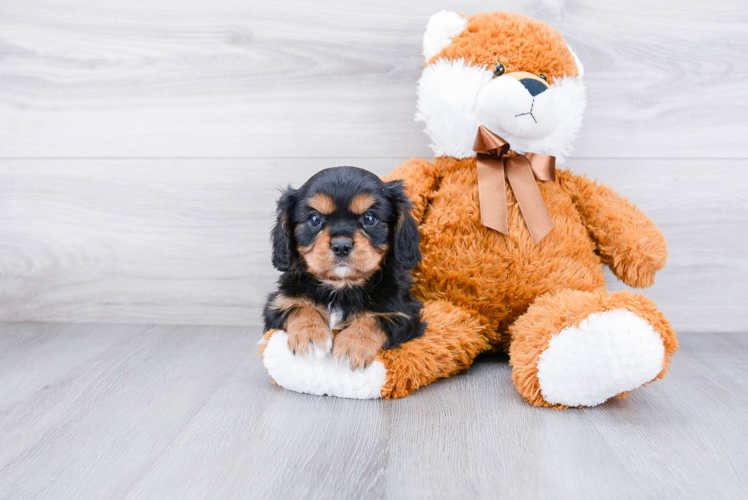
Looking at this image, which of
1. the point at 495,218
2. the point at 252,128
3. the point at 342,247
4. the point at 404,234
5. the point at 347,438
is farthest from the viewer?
the point at 252,128

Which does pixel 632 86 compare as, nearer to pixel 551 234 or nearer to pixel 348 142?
pixel 551 234

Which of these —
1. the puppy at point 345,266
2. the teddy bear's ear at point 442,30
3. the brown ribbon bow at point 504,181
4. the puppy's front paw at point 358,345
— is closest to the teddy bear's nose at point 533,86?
the brown ribbon bow at point 504,181

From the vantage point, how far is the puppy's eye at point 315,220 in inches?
53.2

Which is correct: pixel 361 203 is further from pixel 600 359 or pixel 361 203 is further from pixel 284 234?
pixel 600 359

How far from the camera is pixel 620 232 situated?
1605mm

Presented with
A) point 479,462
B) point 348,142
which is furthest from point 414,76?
point 479,462

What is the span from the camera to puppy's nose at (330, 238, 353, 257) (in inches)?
49.9

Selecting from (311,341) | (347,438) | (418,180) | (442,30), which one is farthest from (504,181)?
(347,438)

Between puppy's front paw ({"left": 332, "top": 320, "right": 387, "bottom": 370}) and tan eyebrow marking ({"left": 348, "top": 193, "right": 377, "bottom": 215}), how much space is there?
11.4 inches

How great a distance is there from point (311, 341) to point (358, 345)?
4.4 inches

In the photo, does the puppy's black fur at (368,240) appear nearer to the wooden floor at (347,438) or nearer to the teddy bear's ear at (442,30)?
the wooden floor at (347,438)

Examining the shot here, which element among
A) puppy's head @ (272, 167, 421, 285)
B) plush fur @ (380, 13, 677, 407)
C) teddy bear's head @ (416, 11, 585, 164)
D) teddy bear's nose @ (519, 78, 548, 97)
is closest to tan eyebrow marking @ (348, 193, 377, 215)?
puppy's head @ (272, 167, 421, 285)

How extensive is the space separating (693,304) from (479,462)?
1371 mm

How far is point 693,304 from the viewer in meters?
2.00
